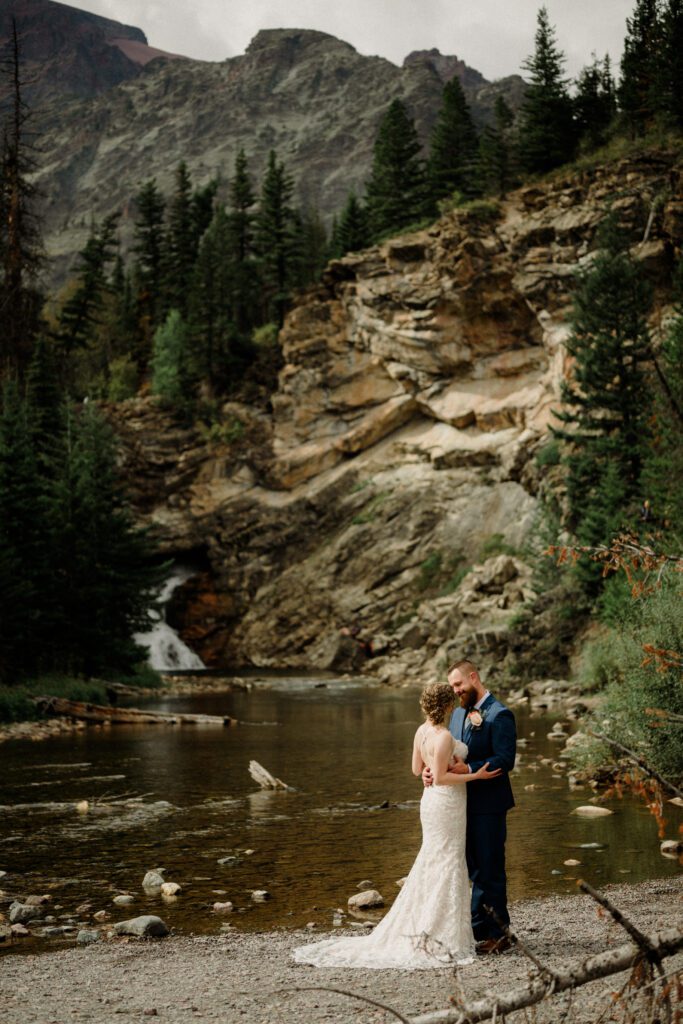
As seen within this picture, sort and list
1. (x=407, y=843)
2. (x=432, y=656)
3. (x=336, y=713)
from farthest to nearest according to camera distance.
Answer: (x=432, y=656) < (x=336, y=713) < (x=407, y=843)

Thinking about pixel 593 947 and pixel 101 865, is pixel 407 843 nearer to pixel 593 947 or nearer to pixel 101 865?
pixel 101 865

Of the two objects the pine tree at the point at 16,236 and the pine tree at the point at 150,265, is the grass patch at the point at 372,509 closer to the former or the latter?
the pine tree at the point at 16,236

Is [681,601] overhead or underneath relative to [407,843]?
overhead

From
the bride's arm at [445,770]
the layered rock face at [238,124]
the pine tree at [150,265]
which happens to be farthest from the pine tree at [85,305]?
the bride's arm at [445,770]

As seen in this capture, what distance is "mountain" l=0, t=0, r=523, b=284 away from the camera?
137m

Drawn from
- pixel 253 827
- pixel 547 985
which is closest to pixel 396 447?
pixel 253 827

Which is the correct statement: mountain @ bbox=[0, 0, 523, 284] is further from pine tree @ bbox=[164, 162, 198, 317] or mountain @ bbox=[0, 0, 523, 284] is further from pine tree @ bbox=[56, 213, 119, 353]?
pine tree @ bbox=[56, 213, 119, 353]

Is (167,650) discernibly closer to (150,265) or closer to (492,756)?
(150,265)

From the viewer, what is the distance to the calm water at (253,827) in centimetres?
963

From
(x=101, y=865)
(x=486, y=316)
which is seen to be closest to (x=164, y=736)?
(x=101, y=865)

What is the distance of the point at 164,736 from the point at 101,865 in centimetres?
1293

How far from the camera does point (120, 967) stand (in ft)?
23.5

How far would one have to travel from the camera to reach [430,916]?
23.2 ft

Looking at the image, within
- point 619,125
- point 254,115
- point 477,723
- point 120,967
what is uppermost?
point 254,115
